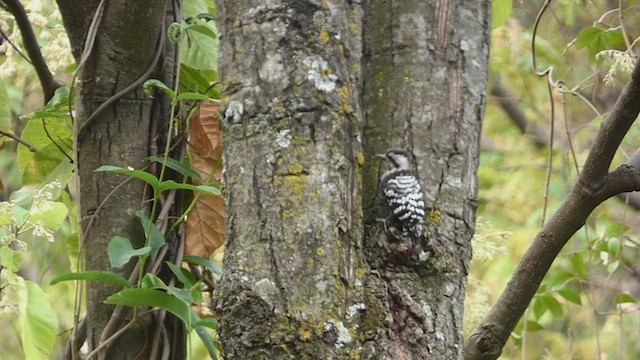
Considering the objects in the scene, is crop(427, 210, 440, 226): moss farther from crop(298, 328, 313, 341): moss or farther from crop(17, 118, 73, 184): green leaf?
crop(17, 118, 73, 184): green leaf

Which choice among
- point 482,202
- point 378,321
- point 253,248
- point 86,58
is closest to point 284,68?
point 253,248

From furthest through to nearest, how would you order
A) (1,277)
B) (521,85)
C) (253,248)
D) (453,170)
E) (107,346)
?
(521,85) < (1,277) < (107,346) < (453,170) < (253,248)

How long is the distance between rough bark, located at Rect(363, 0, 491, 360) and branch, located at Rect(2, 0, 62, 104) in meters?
0.99

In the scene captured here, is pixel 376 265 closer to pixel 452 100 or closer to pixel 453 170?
pixel 453 170

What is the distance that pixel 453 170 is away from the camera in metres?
1.63

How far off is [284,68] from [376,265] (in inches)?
14.6

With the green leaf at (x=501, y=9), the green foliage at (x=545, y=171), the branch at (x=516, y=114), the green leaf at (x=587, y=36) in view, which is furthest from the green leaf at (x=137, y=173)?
the branch at (x=516, y=114)

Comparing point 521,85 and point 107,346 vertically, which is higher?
point 521,85

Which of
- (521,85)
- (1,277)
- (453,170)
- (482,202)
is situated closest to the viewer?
(453,170)

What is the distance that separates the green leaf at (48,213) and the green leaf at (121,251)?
22 cm

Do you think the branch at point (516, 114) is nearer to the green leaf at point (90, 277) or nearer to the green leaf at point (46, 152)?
the green leaf at point (46, 152)

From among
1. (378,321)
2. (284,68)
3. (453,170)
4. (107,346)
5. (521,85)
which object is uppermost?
(521,85)

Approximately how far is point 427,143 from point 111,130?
79 centimetres

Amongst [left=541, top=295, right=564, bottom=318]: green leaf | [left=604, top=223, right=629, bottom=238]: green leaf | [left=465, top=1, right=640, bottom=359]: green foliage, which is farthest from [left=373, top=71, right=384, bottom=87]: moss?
Answer: [left=465, top=1, right=640, bottom=359]: green foliage
